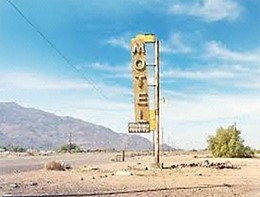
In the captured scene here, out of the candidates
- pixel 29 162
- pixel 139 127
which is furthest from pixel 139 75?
pixel 29 162

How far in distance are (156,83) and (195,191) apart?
19782 mm

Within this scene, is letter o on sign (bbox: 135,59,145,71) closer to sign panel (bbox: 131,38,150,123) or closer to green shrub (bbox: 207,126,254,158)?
sign panel (bbox: 131,38,150,123)

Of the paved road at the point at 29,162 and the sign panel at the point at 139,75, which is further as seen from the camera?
the paved road at the point at 29,162

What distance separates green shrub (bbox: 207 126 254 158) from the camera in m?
88.4

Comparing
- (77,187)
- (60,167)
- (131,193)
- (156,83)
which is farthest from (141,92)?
(131,193)

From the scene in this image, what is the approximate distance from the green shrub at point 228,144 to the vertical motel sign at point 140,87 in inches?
1878

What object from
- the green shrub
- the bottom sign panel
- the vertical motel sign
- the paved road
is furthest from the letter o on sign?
the green shrub

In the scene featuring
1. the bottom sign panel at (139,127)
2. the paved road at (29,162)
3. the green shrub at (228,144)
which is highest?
the green shrub at (228,144)

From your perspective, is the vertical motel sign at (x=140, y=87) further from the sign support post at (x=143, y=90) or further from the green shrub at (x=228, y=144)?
the green shrub at (x=228, y=144)

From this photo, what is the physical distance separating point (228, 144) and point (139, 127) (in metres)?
48.9

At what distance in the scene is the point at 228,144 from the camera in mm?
88938

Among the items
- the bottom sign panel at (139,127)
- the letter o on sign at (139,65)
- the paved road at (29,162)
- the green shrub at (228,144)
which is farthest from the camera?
the green shrub at (228,144)

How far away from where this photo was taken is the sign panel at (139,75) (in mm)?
41281

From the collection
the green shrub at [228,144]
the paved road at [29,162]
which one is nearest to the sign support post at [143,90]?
the paved road at [29,162]
